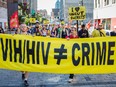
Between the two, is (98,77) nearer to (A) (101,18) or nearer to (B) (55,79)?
(B) (55,79)

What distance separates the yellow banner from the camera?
382 inches

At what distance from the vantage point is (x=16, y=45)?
9.83m

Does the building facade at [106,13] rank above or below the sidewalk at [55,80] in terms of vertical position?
above

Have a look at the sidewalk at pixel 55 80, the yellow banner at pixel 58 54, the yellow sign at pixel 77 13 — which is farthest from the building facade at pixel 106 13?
the yellow banner at pixel 58 54

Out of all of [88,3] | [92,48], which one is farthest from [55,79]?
[88,3]

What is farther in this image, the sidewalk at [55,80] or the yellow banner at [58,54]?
the sidewalk at [55,80]

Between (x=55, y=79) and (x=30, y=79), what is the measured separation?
30.6 inches

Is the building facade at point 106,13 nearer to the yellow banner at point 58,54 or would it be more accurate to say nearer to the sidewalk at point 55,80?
the sidewalk at point 55,80

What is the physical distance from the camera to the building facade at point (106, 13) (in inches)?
1858

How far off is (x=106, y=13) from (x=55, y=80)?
135 ft

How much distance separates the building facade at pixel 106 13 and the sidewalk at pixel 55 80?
34363 mm

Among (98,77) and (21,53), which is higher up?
(21,53)

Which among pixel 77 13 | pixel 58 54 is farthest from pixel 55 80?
pixel 77 13

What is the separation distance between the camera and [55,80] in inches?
442
